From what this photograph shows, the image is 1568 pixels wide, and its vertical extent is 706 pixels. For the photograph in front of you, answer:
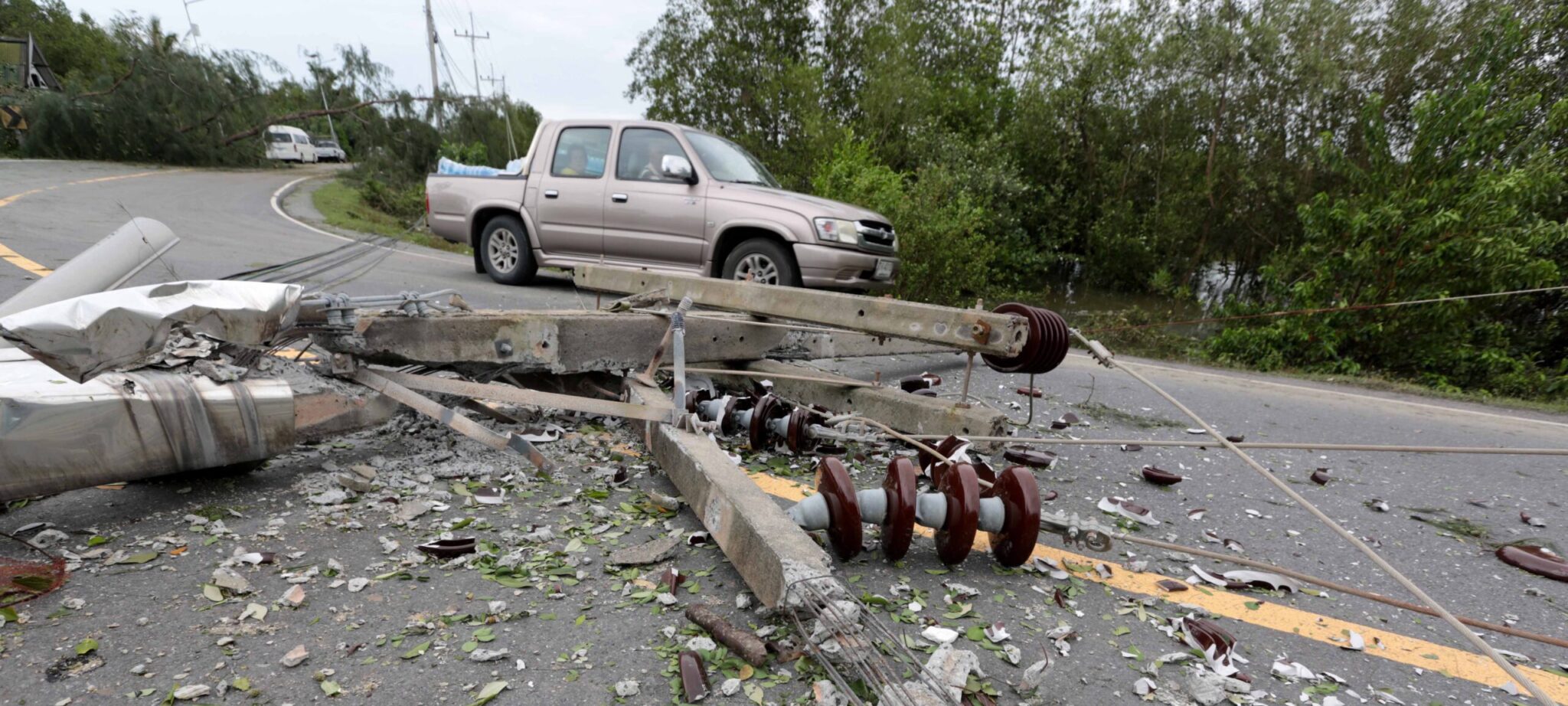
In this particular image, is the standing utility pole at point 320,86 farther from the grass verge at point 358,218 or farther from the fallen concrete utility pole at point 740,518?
the fallen concrete utility pole at point 740,518

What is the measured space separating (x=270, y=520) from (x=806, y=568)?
2.06 meters

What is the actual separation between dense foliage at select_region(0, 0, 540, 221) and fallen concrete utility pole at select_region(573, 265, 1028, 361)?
70.7ft

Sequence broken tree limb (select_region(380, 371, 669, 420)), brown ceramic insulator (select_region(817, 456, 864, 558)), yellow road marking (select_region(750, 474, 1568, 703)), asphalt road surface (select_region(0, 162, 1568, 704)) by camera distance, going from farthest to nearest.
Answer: broken tree limb (select_region(380, 371, 669, 420)) → brown ceramic insulator (select_region(817, 456, 864, 558)) → yellow road marking (select_region(750, 474, 1568, 703)) → asphalt road surface (select_region(0, 162, 1568, 704))

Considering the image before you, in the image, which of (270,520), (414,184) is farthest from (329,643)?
(414,184)

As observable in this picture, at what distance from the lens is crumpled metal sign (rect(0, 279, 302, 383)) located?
80.6 inches

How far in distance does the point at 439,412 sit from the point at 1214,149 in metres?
15.0

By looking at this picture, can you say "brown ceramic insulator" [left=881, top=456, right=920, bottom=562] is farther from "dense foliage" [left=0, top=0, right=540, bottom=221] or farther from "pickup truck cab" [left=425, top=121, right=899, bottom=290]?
"dense foliage" [left=0, top=0, right=540, bottom=221]

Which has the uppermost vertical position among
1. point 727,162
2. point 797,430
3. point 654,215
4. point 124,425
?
point 727,162

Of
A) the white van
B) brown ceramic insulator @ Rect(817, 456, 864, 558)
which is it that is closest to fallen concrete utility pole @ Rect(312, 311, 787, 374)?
brown ceramic insulator @ Rect(817, 456, 864, 558)

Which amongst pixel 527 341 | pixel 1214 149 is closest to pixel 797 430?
pixel 527 341

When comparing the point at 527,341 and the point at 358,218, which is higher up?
the point at 527,341

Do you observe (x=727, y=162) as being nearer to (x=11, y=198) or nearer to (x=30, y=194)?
(x=11, y=198)

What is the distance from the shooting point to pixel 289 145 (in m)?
33.2

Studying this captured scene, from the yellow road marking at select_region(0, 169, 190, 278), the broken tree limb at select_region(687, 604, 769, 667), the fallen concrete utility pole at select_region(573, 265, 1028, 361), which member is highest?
the fallen concrete utility pole at select_region(573, 265, 1028, 361)
